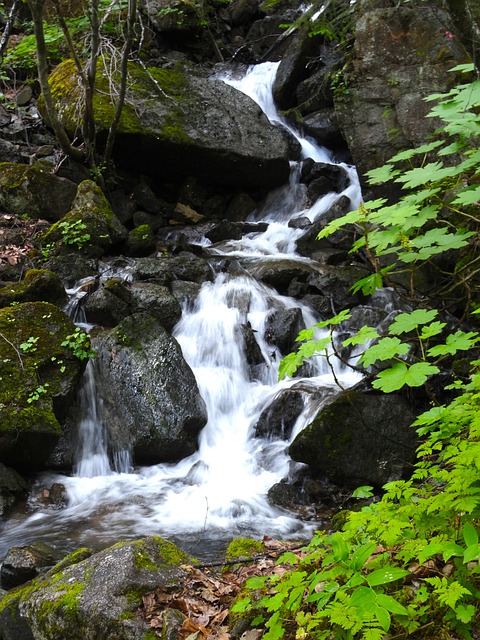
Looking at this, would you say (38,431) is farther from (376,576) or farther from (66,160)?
(66,160)

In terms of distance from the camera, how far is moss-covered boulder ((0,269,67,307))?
7.07 meters

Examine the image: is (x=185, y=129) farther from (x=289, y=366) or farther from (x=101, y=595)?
(x=101, y=595)

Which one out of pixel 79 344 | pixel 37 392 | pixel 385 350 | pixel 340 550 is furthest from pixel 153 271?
pixel 340 550

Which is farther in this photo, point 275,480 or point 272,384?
point 272,384

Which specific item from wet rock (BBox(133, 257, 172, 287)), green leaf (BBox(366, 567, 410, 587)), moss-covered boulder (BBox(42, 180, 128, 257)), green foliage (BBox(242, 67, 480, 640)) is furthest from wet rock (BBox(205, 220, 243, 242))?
green leaf (BBox(366, 567, 410, 587))

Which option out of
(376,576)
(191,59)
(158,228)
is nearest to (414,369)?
(376,576)

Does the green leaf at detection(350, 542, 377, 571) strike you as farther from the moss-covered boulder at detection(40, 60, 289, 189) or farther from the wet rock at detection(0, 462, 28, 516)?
the moss-covered boulder at detection(40, 60, 289, 189)

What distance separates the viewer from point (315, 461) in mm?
5496

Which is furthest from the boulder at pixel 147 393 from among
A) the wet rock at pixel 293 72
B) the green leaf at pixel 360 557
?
the wet rock at pixel 293 72

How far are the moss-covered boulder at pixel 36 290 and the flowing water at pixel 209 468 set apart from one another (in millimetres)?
1449

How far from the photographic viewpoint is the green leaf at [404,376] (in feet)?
7.00

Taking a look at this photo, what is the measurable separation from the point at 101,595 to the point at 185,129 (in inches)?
374

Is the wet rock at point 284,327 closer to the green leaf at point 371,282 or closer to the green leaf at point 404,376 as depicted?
the green leaf at point 371,282

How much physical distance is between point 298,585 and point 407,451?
3.56m
